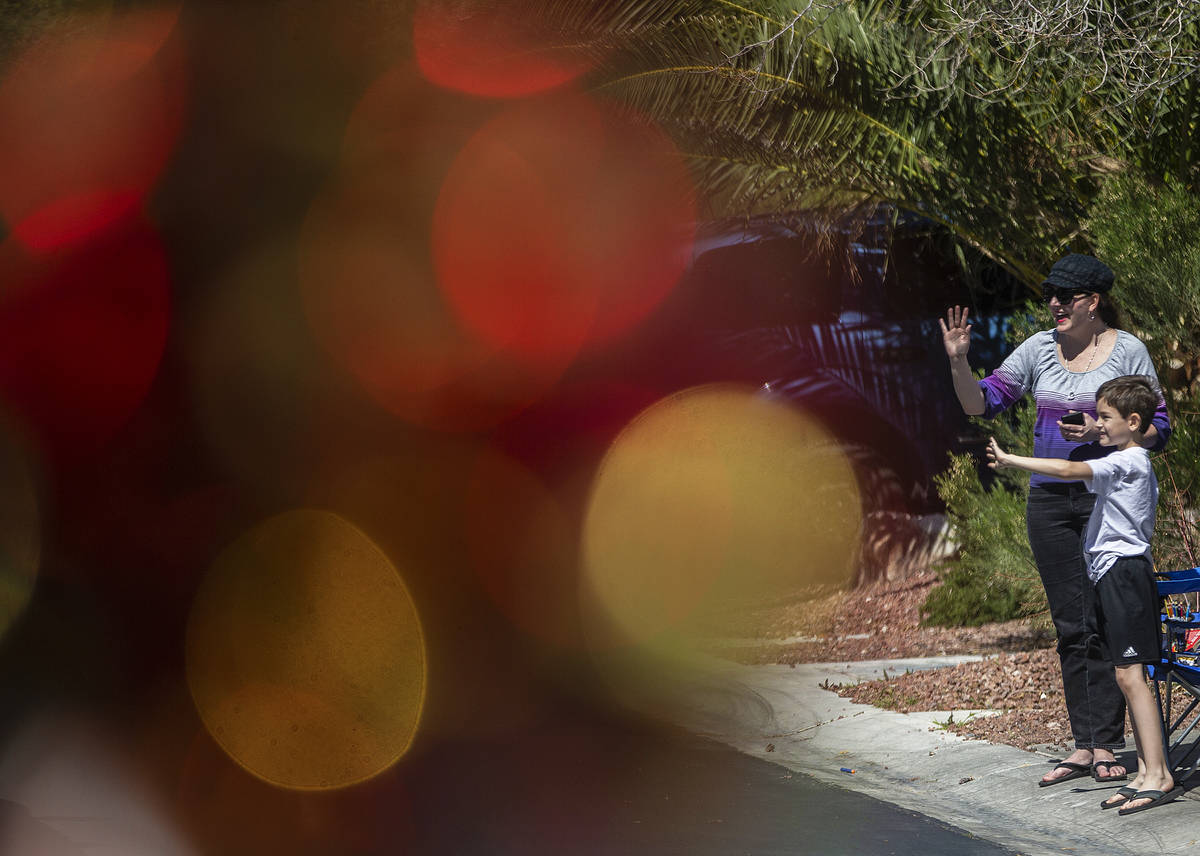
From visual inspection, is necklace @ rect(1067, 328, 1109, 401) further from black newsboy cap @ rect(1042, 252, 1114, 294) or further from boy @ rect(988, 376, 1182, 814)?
boy @ rect(988, 376, 1182, 814)

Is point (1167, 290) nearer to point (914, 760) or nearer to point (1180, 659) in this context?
point (1180, 659)

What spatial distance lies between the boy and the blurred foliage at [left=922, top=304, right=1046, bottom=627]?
3337mm

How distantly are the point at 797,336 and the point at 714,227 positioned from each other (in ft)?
4.40

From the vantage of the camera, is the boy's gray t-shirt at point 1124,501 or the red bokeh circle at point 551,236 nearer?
the boy's gray t-shirt at point 1124,501

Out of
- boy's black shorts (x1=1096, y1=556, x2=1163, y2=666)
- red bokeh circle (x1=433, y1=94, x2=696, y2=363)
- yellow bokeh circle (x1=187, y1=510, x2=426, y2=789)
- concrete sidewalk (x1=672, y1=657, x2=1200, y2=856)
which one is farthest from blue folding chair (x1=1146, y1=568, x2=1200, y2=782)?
red bokeh circle (x1=433, y1=94, x2=696, y2=363)

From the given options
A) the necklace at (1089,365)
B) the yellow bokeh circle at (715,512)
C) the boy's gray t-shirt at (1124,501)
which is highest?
the necklace at (1089,365)

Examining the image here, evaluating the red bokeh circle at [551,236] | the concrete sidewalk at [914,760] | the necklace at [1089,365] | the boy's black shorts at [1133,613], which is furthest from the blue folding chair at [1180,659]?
the red bokeh circle at [551,236]

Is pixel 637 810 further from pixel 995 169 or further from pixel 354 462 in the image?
pixel 354 462

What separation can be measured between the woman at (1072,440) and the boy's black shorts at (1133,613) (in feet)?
1.23

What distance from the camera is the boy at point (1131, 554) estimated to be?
495 cm

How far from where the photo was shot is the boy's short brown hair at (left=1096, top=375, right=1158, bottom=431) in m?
4.95

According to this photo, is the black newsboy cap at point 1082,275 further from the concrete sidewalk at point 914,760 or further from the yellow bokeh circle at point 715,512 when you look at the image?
the yellow bokeh circle at point 715,512

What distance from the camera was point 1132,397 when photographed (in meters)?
4.95

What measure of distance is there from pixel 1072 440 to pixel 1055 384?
→ 29cm
